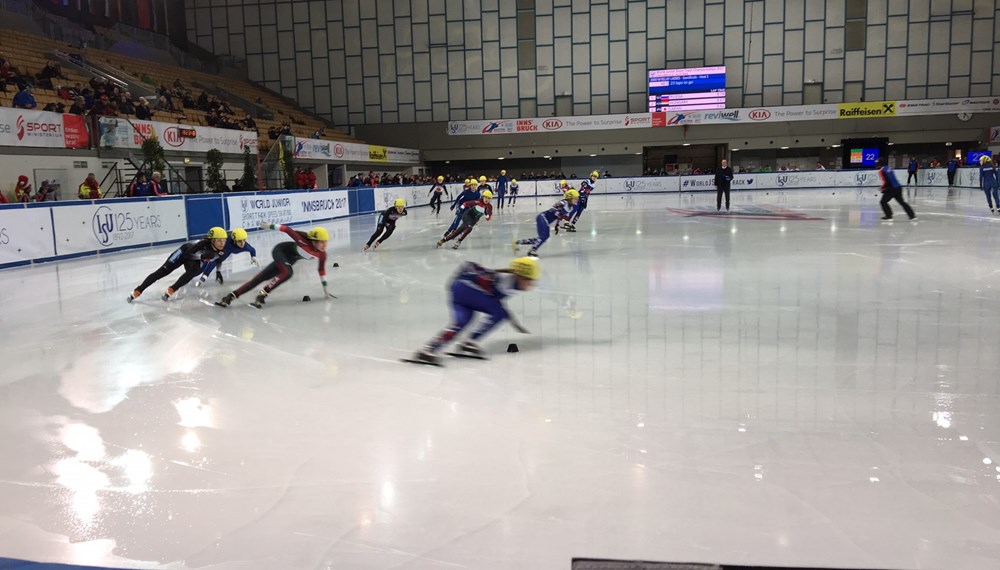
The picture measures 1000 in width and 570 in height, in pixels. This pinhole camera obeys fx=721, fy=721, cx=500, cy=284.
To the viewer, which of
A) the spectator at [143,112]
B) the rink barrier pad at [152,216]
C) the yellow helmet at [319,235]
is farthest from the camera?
the spectator at [143,112]

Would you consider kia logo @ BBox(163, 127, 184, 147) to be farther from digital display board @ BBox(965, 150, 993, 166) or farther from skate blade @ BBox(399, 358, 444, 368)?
digital display board @ BBox(965, 150, 993, 166)

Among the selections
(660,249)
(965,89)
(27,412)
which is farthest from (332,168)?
(965,89)

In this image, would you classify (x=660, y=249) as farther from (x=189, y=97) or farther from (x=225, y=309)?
(x=189, y=97)

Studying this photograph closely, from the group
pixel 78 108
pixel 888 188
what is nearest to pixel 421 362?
pixel 888 188

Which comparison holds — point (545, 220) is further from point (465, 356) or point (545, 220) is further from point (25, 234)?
point (25, 234)

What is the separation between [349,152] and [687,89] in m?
19.4

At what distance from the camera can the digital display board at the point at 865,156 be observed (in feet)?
135

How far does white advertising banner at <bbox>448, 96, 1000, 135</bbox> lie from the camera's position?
39.9 meters

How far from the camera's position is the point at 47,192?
1702cm

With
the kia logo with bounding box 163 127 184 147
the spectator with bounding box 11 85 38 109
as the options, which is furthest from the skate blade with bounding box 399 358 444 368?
the kia logo with bounding box 163 127 184 147

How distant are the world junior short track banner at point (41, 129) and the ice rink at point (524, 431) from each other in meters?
11.3

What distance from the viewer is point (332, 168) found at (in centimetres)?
3603

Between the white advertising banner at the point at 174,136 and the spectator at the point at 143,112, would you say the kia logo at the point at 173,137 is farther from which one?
the spectator at the point at 143,112

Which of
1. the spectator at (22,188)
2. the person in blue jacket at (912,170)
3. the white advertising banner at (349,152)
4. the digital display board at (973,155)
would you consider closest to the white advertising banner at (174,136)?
the white advertising banner at (349,152)
